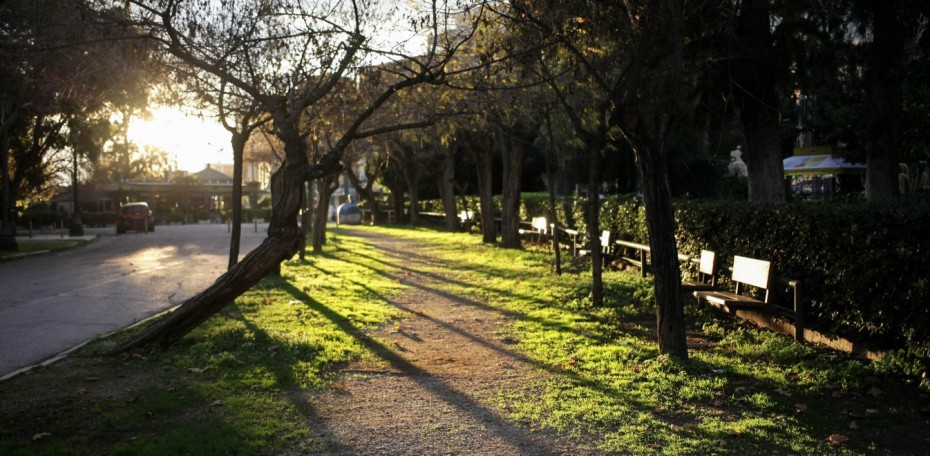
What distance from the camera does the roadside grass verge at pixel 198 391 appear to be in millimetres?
5492

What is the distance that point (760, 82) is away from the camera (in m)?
13.4

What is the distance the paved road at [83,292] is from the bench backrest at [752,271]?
8054 millimetres

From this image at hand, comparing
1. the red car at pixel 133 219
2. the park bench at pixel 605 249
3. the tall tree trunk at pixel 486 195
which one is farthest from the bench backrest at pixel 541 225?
the red car at pixel 133 219

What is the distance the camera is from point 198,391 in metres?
6.93

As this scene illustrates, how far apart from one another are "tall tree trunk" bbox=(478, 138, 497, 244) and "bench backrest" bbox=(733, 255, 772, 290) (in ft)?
60.2

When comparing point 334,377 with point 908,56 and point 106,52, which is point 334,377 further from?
point 908,56

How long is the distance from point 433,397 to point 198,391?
205 cm

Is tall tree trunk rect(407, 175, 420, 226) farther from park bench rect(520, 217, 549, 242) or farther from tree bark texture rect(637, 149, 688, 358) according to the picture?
tree bark texture rect(637, 149, 688, 358)

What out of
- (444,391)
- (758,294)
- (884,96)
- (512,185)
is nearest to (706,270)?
(758,294)

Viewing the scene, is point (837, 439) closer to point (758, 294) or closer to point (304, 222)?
point (758, 294)

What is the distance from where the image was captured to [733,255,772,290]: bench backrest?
920 cm

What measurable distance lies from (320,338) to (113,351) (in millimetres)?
2307

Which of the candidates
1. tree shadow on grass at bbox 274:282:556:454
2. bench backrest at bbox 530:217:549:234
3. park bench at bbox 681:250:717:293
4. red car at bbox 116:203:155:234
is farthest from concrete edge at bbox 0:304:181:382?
red car at bbox 116:203:155:234

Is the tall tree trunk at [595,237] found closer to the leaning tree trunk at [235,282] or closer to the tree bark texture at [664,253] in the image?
the tree bark texture at [664,253]
